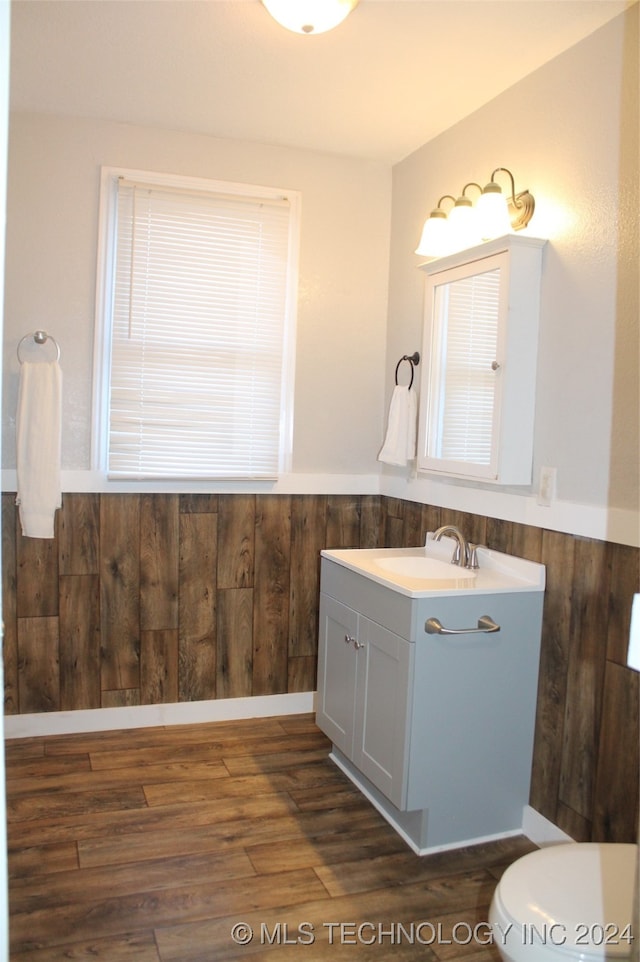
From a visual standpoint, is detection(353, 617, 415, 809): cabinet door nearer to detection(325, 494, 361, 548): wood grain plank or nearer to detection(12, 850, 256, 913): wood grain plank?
detection(12, 850, 256, 913): wood grain plank

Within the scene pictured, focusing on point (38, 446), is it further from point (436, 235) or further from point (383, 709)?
point (436, 235)

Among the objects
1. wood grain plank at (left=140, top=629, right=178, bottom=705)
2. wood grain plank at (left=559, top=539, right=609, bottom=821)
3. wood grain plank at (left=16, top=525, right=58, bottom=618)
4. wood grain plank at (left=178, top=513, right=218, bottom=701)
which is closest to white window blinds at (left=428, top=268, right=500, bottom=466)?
wood grain plank at (left=559, top=539, right=609, bottom=821)

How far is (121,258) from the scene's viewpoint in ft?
10.1

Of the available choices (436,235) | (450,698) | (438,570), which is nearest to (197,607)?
(438,570)

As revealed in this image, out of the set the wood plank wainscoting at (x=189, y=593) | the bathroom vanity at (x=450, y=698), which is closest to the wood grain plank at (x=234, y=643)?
the wood plank wainscoting at (x=189, y=593)

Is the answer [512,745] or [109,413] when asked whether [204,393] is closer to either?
[109,413]

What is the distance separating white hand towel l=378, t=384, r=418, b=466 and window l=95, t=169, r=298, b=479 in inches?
19.4

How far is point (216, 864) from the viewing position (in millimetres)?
2250

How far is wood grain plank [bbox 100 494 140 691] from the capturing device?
3.13 meters

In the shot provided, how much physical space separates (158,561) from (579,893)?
218 centimetres

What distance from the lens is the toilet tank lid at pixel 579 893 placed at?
1.32 m

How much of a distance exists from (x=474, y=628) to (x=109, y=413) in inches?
67.3

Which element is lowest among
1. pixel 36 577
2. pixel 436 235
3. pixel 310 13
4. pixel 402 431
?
pixel 36 577

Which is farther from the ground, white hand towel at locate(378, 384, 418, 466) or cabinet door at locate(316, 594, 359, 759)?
white hand towel at locate(378, 384, 418, 466)
